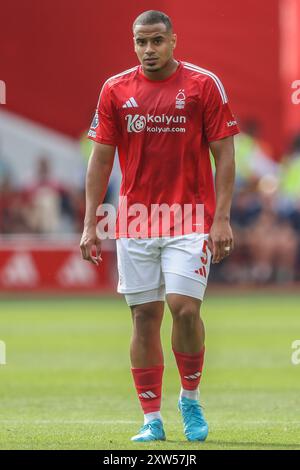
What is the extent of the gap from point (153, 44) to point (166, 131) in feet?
1.76

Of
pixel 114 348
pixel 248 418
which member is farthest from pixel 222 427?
pixel 114 348

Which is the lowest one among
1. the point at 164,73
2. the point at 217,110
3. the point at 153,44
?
the point at 217,110

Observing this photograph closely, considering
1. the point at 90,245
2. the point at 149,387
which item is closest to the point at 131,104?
the point at 90,245

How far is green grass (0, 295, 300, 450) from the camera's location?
339 inches

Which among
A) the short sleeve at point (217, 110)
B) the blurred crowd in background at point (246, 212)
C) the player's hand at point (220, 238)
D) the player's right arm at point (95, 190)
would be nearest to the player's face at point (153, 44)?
the short sleeve at point (217, 110)

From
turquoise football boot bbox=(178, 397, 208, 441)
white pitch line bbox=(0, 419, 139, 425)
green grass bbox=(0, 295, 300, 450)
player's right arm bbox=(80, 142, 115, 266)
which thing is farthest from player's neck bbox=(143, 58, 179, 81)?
white pitch line bbox=(0, 419, 139, 425)

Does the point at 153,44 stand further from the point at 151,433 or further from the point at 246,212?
the point at 246,212

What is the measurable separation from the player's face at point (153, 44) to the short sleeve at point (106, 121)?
34 centimetres

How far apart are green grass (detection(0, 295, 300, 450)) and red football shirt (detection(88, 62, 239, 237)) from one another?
54.4 inches

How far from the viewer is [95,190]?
28.0 ft

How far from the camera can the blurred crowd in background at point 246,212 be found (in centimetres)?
2445

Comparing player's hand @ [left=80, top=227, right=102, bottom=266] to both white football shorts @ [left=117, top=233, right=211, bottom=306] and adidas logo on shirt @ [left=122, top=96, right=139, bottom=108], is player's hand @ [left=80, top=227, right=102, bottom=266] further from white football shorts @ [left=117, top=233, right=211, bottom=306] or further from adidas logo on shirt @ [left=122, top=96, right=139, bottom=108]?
adidas logo on shirt @ [left=122, top=96, right=139, bottom=108]

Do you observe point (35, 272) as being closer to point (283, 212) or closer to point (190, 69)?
point (283, 212)

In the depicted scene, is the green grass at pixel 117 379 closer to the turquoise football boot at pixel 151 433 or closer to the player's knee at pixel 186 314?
the turquoise football boot at pixel 151 433
